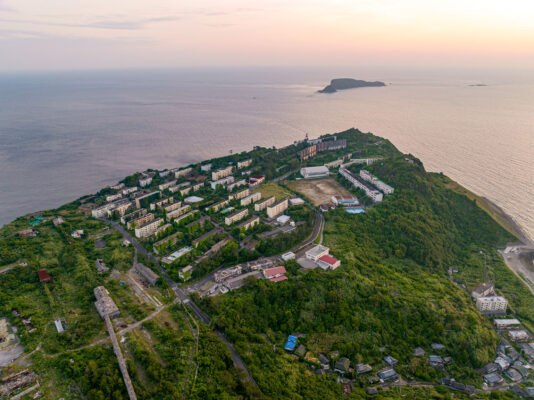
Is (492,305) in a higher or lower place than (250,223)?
lower

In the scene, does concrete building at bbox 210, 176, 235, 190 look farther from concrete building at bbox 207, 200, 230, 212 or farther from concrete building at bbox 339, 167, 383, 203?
concrete building at bbox 339, 167, 383, 203

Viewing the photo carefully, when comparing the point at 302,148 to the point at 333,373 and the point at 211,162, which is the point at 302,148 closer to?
the point at 211,162

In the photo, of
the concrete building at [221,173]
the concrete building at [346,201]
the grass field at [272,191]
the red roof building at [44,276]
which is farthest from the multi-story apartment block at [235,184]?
the red roof building at [44,276]

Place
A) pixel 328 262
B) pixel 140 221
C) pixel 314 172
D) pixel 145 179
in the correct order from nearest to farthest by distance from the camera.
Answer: pixel 328 262
pixel 140 221
pixel 145 179
pixel 314 172

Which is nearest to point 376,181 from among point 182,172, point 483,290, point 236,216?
point 483,290

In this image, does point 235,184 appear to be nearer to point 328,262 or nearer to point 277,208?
point 277,208

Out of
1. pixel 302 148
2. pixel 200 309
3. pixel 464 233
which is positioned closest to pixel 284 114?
pixel 302 148

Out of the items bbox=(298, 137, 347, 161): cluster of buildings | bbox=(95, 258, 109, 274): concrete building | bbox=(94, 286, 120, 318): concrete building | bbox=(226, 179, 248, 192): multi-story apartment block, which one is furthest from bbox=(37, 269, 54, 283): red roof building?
bbox=(298, 137, 347, 161): cluster of buildings
